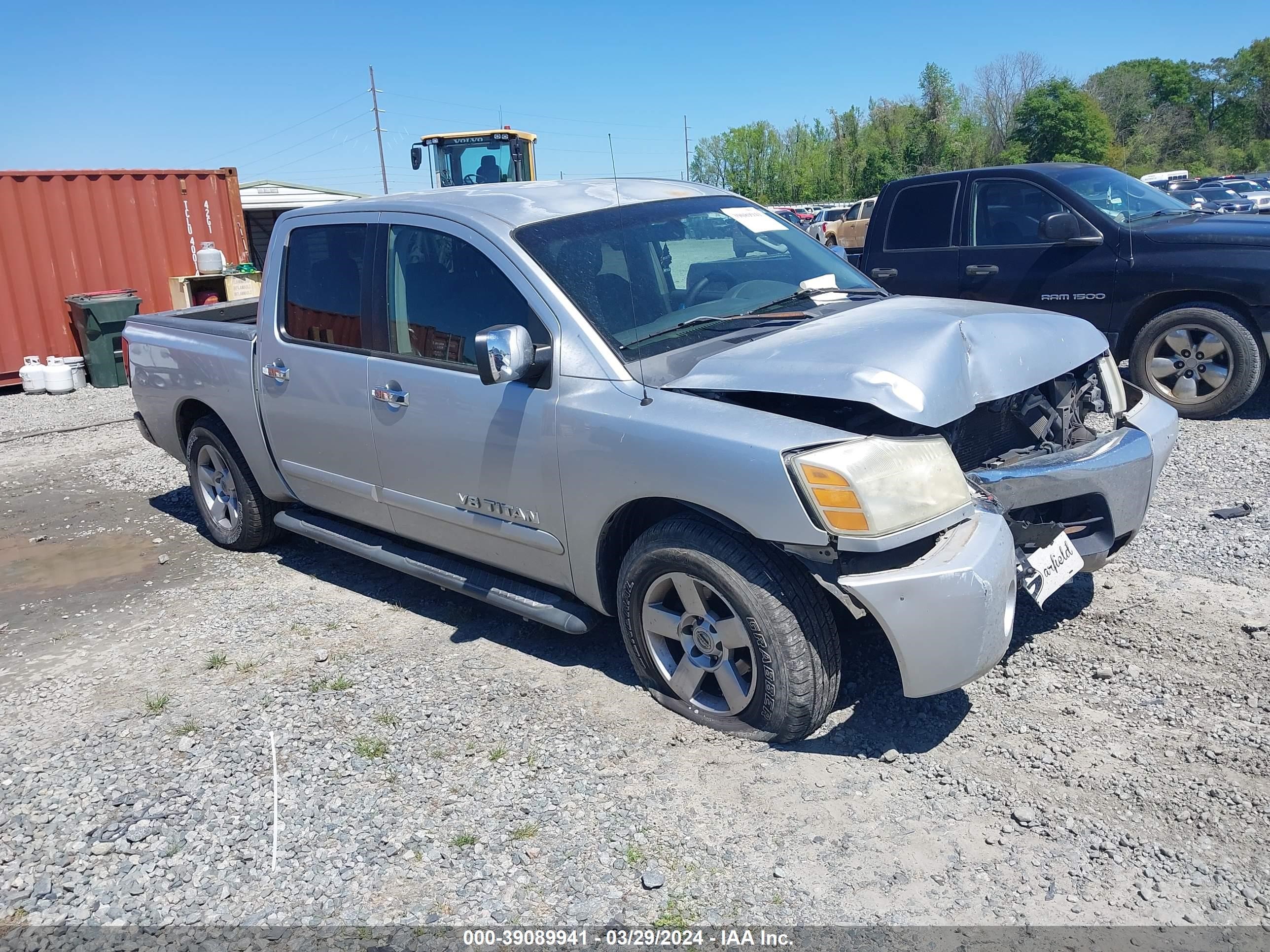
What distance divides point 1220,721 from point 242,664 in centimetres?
389

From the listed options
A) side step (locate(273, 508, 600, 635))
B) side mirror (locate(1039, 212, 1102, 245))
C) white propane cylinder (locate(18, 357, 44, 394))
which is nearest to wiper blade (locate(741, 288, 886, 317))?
side step (locate(273, 508, 600, 635))

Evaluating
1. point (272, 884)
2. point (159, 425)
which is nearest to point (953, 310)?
point (272, 884)

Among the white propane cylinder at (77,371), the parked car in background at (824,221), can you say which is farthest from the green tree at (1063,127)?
the white propane cylinder at (77,371)

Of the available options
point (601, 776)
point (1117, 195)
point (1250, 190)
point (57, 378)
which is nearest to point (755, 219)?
point (601, 776)

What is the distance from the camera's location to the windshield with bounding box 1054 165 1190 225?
7594 mm

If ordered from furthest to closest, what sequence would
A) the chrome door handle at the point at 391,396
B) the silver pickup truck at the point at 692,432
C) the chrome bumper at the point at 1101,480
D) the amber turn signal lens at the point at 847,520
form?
the chrome door handle at the point at 391,396, the chrome bumper at the point at 1101,480, the silver pickup truck at the point at 692,432, the amber turn signal lens at the point at 847,520

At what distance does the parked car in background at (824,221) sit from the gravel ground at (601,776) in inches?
790

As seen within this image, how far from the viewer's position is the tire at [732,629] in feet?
10.4

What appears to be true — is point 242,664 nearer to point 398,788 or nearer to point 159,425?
point 398,788

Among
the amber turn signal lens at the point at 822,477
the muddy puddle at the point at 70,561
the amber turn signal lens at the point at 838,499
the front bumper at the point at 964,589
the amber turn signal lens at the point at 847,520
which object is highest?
the amber turn signal lens at the point at 822,477

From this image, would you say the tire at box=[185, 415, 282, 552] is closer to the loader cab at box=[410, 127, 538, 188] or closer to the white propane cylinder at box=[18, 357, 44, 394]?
the white propane cylinder at box=[18, 357, 44, 394]

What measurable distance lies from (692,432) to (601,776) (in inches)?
47.1

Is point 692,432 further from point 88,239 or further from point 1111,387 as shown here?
point 88,239

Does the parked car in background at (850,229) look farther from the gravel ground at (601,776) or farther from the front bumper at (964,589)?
the front bumper at (964,589)
